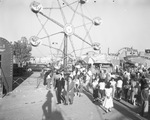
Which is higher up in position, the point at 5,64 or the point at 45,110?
the point at 5,64

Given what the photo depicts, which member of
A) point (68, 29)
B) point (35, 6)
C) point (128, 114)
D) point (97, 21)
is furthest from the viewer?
point (97, 21)

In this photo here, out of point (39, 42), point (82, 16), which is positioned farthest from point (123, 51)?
point (39, 42)

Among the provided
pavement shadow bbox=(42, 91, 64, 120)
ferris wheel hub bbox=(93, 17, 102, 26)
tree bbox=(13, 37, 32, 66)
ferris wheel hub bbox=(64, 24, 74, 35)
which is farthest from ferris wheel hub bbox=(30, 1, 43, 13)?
tree bbox=(13, 37, 32, 66)

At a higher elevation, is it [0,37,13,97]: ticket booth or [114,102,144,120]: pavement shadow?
[0,37,13,97]: ticket booth

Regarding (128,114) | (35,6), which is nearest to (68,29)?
(35,6)

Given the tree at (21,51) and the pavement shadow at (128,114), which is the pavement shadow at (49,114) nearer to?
the pavement shadow at (128,114)

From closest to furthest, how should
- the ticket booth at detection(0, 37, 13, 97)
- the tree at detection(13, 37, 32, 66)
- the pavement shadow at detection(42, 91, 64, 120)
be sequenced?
the pavement shadow at detection(42, 91, 64, 120), the ticket booth at detection(0, 37, 13, 97), the tree at detection(13, 37, 32, 66)

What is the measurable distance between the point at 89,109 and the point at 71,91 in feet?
4.79

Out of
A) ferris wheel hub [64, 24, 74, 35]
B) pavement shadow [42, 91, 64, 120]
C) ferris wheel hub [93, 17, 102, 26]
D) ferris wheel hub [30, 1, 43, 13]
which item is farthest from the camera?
ferris wheel hub [93, 17, 102, 26]

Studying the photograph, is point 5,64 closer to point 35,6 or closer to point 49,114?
point 35,6

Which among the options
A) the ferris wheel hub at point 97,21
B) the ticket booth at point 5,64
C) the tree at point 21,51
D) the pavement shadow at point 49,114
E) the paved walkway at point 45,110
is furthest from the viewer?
the tree at point 21,51

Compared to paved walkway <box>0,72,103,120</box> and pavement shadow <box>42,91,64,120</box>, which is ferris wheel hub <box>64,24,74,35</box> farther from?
pavement shadow <box>42,91,64,120</box>

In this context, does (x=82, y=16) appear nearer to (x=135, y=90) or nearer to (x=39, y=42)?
(x=39, y=42)

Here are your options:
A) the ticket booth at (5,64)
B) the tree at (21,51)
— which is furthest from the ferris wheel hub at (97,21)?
the tree at (21,51)
